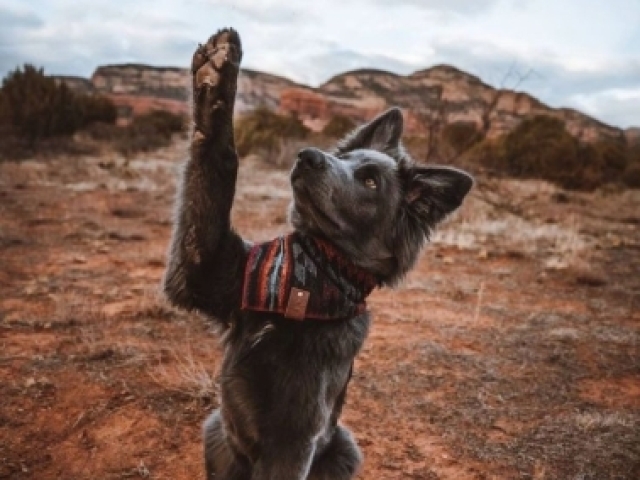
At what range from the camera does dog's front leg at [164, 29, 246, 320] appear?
1.98 m

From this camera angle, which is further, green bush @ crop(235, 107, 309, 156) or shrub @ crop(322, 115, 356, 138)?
shrub @ crop(322, 115, 356, 138)

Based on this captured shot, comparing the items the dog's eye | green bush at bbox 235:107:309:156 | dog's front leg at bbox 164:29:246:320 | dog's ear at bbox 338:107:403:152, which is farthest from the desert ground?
green bush at bbox 235:107:309:156

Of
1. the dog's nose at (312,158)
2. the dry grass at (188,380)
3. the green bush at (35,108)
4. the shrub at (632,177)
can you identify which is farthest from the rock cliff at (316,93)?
the dog's nose at (312,158)

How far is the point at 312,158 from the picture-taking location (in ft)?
7.74

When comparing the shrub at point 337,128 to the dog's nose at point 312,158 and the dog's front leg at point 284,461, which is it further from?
the dog's front leg at point 284,461

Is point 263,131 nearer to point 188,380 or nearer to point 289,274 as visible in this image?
point 188,380

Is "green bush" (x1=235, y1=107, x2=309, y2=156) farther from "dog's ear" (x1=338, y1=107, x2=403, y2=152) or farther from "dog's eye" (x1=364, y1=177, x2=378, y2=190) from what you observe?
"dog's eye" (x1=364, y1=177, x2=378, y2=190)

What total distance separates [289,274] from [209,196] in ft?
1.45

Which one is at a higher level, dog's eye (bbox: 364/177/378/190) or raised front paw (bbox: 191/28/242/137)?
raised front paw (bbox: 191/28/242/137)

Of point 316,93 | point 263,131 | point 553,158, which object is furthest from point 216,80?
point 316,93

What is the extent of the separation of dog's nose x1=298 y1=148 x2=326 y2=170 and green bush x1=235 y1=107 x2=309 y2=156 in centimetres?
2496

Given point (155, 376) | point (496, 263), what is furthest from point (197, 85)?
point (496, 263)

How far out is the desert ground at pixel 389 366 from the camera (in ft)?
11.7

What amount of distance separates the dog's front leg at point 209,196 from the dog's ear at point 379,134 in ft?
3.53
